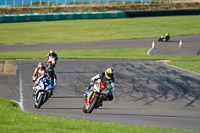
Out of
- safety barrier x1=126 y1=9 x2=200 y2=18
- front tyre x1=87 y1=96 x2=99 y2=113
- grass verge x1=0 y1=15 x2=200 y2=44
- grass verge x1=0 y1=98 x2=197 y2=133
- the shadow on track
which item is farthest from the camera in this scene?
safety barrier x1=126 y1=9 x2=200 y2=18

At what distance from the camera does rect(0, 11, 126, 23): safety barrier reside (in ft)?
186

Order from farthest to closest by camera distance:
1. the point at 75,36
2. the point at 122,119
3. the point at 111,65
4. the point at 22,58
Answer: the point at 75,36
the point at 22,58
the point at 111,65
the point at 122,119

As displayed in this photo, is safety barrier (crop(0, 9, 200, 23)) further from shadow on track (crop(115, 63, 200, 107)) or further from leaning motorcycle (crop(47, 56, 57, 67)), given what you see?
leaning motorcycle (crop(47, 56, 57, 67))

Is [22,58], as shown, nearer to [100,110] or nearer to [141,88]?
[141,88]

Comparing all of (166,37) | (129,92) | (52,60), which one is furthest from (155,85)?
(166,37)

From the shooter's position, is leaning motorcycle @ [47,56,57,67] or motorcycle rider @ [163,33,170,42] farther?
motorcycle rider @ [163,33,170,42]

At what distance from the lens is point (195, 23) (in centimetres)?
5441

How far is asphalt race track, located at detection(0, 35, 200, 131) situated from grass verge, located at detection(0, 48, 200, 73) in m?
1.64

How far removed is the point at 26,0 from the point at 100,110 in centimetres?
5215

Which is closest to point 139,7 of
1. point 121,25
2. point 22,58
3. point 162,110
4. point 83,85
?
point 121,25

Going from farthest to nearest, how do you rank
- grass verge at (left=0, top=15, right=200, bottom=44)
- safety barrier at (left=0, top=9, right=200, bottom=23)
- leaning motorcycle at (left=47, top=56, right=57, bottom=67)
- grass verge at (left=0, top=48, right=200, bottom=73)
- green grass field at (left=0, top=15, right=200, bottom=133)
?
1. safety barrier at (left=0, top=9, right=200, bottom=23)
2. grass verge at (left=0, top=15, right=200, bottom=44)
3. green grass field at (left=0, top=15, right=200, bottom=133)
4. grass verge at (left=0, top=48, right=200, bottom=73)
5. leaning motorcycle at (left=47, top=56, right=57, bottom=67)

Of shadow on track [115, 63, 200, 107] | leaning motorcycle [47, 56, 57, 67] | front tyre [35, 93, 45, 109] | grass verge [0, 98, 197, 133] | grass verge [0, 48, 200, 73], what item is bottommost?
grass verge [0, 48, 200, 73]

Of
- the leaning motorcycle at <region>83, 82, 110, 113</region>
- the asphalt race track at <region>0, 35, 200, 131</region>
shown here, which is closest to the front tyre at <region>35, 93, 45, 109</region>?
the asphalt race track at <region>0, 35, 200, 131</region>

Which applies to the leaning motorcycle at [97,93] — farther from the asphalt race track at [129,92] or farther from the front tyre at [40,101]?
the front tyre at [40,101]
